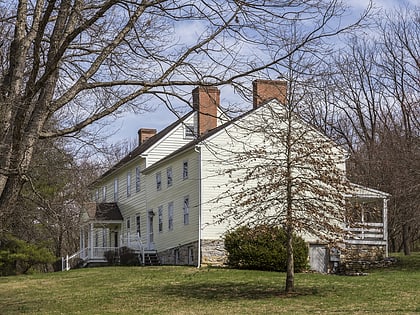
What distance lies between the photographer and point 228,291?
21.1 meters

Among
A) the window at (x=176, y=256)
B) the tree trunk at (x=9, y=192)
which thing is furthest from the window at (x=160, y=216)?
the tree trunk at (x=9, y=192)

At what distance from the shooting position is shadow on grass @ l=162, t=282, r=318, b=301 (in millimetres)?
19844

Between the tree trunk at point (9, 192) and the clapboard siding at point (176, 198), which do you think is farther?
the clapboard siding at point (176, 198)

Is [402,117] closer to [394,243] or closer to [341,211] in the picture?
[394,243]

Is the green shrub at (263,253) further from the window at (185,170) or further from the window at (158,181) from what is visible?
the window at (158,181)

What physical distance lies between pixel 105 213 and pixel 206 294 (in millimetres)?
21755

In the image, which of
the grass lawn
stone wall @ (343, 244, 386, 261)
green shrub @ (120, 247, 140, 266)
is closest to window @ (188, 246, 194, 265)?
the grass lawn

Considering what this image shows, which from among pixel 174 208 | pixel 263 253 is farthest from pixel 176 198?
pixel 263 253

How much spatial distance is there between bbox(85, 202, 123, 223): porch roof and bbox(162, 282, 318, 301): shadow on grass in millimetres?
17390

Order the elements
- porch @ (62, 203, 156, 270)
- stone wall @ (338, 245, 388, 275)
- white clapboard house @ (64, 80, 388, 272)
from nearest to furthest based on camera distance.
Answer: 1. white clapboard house @ (64, 80, 388, 272)
2. stone wall @ (338, 245, 388, 275)
3. porch @ (62, 203, 156, 270)

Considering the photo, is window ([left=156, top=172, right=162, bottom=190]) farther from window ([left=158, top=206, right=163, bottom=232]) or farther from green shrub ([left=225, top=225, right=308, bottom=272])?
green shrub ([left=225, top=225, right=308, bottom=272])

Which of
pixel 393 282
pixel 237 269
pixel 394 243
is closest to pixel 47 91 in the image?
pixel 393 282

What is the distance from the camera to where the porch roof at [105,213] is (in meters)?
39.8

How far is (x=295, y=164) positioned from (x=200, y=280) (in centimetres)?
659
